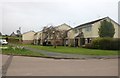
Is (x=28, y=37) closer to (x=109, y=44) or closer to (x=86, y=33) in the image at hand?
(x=86, y=33)

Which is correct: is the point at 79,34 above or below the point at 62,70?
above

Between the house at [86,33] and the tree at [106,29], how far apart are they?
9.16 feet

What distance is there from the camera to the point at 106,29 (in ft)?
173

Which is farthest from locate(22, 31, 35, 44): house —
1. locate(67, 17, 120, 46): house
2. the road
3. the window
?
the road

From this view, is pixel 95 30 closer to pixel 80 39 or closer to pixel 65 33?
pixel 80 39

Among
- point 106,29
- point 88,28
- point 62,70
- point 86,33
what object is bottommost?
point 62,70

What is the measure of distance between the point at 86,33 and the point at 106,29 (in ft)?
28.2

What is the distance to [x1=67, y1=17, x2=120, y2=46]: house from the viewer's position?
187 ft

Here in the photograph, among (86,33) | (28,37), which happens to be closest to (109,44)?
(86,33)

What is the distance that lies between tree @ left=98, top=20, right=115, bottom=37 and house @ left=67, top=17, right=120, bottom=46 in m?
2.79

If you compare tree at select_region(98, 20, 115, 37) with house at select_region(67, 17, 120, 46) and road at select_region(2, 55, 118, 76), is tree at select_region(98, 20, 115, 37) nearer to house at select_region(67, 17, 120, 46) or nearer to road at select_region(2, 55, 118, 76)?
house at select_region(67, 17, 120, 46)

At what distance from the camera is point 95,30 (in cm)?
5716

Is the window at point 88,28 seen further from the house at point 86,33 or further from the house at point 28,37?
the house at point 28,37

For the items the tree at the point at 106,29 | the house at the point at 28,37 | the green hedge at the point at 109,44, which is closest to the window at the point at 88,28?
the tree at the point at 106,29
